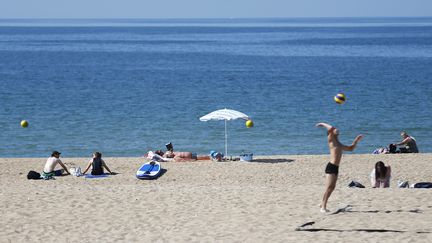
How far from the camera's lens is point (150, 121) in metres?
39.4

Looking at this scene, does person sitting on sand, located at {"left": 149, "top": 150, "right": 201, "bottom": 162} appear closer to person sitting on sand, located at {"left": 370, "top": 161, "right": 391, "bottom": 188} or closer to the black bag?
the black bag

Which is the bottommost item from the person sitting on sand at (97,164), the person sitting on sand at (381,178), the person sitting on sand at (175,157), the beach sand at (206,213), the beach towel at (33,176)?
the beach sand at (206,213)

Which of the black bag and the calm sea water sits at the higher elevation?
the calm sea water

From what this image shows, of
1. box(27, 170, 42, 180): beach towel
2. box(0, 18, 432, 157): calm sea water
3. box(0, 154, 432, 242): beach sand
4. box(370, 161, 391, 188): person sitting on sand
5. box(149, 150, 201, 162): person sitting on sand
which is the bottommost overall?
box(0, 154, 432, 242): beach sand

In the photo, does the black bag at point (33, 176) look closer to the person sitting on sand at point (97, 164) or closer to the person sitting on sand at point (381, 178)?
the person sitting on sand at point (97, 164)

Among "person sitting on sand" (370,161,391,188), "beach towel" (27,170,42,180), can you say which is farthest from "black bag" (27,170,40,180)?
"person sitting on sand" (370,161,391,188)

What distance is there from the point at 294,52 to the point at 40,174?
274ft

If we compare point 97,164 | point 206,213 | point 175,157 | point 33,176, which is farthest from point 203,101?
point 206,213

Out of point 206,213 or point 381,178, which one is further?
point 381,178

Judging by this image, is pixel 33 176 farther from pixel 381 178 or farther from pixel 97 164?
pixel 381 178

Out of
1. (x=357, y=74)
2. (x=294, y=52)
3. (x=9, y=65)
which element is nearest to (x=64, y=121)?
(x=357, y=74)

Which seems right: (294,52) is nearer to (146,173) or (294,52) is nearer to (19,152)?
(19,152)

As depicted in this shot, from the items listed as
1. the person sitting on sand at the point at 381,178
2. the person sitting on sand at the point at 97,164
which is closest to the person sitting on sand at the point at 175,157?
the person sitting on sand at the point at 97,164

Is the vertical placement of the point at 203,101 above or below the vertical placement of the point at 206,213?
above
